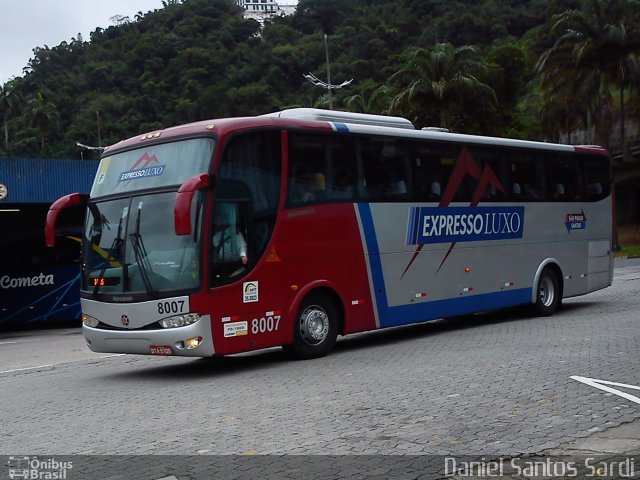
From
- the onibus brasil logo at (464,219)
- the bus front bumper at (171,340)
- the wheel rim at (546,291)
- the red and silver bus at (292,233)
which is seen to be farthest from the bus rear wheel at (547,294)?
the bus front bumper at (171,340)

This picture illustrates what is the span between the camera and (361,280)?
44.7 ft

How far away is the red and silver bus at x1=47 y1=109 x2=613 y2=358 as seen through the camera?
11328 mm

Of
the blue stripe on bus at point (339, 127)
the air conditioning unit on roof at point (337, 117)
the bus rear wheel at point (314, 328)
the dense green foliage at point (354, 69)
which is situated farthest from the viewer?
the dense green foliage at point (354, 69)

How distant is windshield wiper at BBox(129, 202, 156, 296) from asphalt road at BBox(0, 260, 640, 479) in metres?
1.30

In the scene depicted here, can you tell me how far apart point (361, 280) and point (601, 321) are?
17.0ft

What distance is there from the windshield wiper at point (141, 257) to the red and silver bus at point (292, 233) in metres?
0.02

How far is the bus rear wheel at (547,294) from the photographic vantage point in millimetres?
17686

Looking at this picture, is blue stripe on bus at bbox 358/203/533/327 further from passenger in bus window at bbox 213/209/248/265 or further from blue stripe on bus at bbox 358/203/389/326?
passenger in bus window at bbox 213/209/248/265

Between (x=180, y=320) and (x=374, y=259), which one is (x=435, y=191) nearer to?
(x=374, y=259)

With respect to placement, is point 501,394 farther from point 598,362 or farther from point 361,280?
point 361,280

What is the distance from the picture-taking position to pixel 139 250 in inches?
455

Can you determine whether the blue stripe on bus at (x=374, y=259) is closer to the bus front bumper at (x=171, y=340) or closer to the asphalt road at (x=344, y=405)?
the asphalt road at (x=344, y=405)

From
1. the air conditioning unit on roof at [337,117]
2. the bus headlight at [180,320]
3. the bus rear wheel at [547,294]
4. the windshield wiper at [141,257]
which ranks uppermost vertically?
the air conditioning unit on roof at [337,117]

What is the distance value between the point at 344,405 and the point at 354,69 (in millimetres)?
73711
